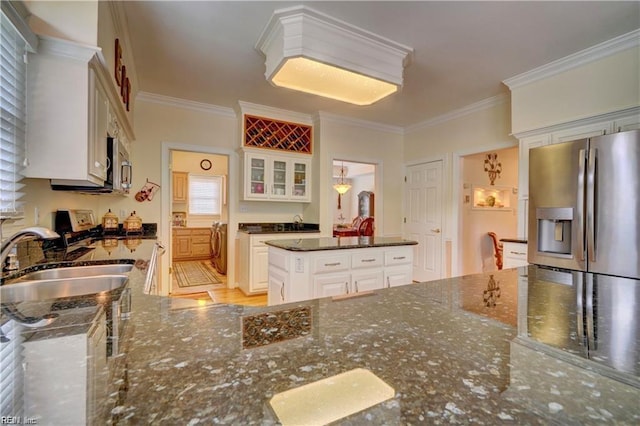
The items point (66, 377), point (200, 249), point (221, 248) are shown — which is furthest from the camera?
point (200, 249)

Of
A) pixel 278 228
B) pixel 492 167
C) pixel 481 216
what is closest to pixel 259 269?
pixel 278 228

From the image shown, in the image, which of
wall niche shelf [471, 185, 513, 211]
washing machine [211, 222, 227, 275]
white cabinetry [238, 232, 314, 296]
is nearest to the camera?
white cabinetry [238, 232, 314, 296]

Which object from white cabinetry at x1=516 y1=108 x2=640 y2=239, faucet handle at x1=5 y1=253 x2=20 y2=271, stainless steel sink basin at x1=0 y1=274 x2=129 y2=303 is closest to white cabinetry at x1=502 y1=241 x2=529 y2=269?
white cabinetry at x1=516 y1=108 x2=640 y2=239

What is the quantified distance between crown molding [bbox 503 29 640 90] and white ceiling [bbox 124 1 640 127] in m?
0.07

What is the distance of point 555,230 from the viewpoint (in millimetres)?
2533

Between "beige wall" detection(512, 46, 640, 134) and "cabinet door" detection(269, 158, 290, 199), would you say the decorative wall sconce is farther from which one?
"cabinet door" detection(269, 158, 290, 199)

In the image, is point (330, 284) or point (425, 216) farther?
point (425, 216)

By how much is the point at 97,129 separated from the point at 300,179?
3066 mm

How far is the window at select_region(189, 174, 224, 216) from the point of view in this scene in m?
7.09

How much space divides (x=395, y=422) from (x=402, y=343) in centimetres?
26

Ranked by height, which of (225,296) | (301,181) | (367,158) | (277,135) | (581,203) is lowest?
(225,296)

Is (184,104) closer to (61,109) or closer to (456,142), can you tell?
(61,109)

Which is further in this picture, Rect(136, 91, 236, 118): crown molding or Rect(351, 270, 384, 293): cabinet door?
Rect(136, 91, 236, 118): crown molding

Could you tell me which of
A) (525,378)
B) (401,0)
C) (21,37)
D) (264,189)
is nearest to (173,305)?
(525,378)
